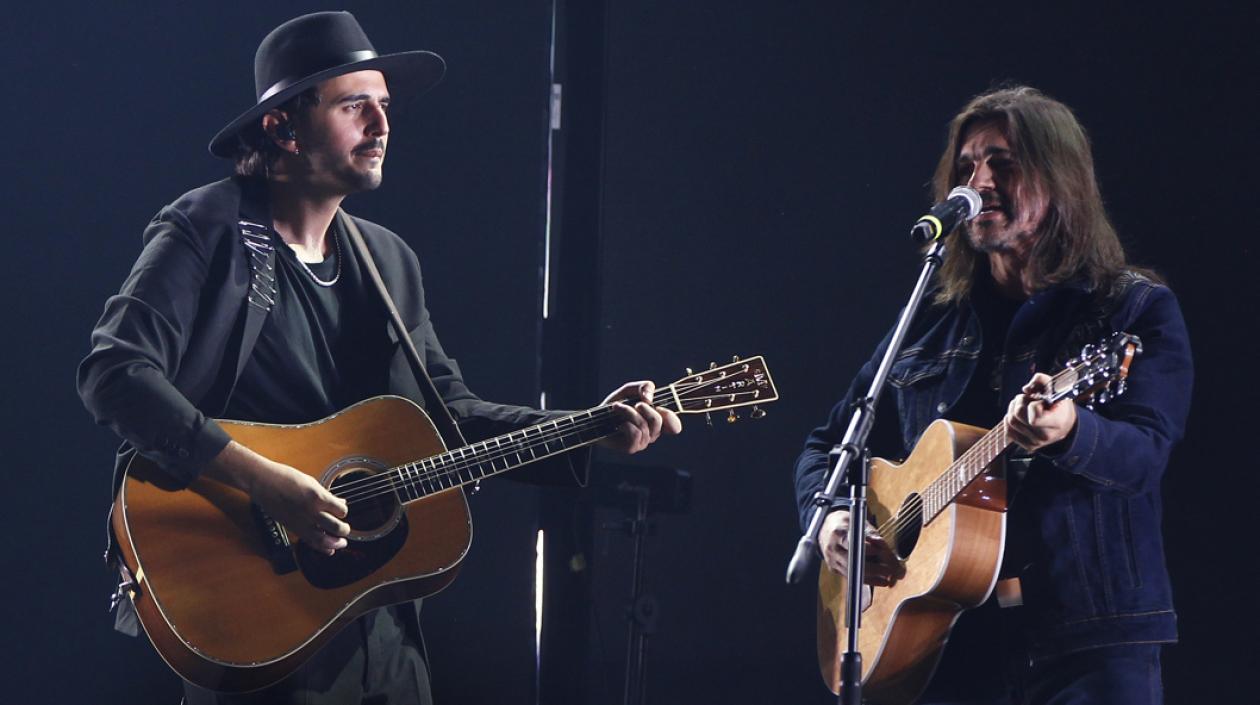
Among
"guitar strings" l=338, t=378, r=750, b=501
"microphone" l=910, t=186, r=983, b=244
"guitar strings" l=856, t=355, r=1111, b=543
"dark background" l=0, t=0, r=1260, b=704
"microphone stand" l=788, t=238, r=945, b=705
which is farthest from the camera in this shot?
"dark background" l=0, t=0, r=1260, b=704

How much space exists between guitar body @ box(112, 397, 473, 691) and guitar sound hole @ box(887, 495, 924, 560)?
978 mm

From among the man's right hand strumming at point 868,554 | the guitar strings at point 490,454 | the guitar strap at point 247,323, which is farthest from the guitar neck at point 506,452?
the man's right hand strumming at point 868,554

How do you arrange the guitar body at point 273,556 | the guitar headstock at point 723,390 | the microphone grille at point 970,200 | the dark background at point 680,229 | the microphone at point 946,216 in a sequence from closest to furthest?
the microphone at point 946,216
the microphone grille at point 970,200
the guitar body at point 273,556
the guitar headstock at point 723,390
the dark background at point 680,229

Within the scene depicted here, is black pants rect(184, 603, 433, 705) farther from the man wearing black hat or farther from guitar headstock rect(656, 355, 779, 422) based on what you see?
guitar headstock rect(656, 355, 779, 422)

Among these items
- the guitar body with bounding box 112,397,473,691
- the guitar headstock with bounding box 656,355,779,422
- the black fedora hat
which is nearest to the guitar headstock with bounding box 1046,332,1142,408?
the guitar headstock with bounding box 656,355,779,422

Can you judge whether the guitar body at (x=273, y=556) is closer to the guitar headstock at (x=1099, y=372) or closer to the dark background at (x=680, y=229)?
the dark background at (x=680, y=229)

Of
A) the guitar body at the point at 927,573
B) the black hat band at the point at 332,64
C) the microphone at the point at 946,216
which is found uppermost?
the black hat band at the point at 332,64

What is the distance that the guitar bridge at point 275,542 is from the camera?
2.70 m

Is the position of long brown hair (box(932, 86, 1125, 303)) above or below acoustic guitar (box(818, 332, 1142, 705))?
above

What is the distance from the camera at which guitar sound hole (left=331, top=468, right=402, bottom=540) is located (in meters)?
2.79

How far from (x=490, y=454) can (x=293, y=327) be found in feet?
1.78

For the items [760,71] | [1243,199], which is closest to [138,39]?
[760,71]

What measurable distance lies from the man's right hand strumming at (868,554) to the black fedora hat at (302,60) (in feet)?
5.24

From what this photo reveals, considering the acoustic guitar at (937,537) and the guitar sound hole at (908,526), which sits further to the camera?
the guitar sound hole at (908,526)
